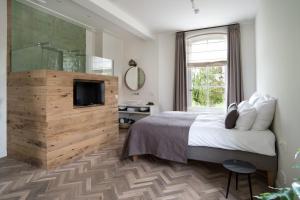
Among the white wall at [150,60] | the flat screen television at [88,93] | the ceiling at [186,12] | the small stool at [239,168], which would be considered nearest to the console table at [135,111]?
the white wall at [150,60]

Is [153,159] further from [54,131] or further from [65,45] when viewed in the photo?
[65,45]

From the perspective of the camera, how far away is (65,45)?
4.32 m

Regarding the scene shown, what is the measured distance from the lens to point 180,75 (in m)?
5.02

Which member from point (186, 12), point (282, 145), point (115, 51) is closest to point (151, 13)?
point (186, 12)

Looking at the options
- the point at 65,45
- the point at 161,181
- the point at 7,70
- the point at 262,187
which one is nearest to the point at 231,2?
the point at 262,187

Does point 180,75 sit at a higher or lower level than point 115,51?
lower

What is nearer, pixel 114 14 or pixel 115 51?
pixel 114 14

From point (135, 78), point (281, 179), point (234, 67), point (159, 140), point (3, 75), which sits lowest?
point (281, 179)

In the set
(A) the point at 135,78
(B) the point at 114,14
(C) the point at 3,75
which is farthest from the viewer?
(A) the point at 135,78

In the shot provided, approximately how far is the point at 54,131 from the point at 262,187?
2890 millimetres

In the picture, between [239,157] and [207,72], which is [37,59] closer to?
[239,157]

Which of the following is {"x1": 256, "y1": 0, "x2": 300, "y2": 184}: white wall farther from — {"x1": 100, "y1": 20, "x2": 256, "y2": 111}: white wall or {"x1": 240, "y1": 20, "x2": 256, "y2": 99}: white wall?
{"x1": 100, "y1": 20, "x2": 256, "y2": 111}: white wall

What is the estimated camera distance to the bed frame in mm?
2188

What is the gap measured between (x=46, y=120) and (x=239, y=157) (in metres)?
2.69
